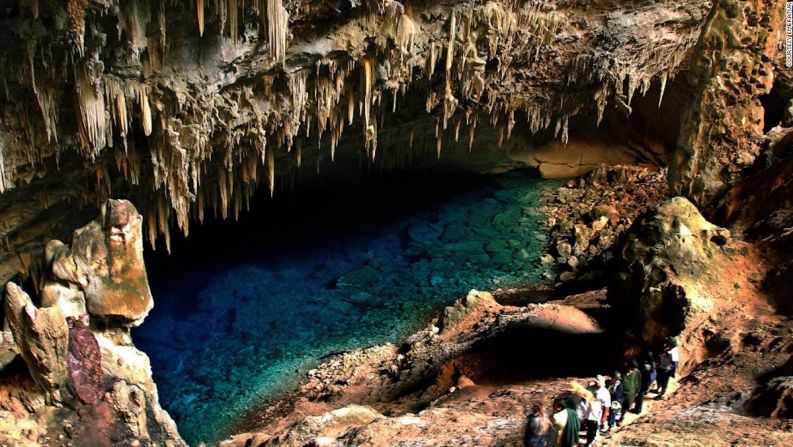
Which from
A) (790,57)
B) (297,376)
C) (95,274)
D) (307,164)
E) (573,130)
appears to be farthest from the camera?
(573,130)

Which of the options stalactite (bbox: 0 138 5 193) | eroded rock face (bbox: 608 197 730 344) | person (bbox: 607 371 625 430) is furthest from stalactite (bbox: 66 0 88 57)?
eroded rock face (bbox: 608 197 730 344)

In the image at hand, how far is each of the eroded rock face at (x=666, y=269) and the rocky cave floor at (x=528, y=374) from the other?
12 centimetres

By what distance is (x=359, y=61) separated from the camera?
10758mm

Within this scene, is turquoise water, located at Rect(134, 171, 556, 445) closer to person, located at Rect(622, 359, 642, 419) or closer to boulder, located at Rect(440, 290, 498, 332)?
boulder, located at Rect(440, 290, 498, 332)

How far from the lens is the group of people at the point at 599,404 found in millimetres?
5797

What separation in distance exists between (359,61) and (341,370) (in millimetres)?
5436

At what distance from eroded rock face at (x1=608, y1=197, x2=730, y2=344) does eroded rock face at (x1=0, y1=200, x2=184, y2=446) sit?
6186 millimetres

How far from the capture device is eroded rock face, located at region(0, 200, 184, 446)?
615 centimetres

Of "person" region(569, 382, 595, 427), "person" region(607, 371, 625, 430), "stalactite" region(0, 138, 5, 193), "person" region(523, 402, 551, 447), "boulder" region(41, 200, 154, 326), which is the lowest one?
"person" region(607, 371, 625, 430)

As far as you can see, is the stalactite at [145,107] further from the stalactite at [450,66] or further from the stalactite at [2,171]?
the stalactite at [450,66]

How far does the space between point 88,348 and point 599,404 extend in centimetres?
507

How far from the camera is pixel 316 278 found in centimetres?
1506

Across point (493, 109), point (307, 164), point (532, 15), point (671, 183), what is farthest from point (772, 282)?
point (307, 164)

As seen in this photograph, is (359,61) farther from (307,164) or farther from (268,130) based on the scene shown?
(307,164)
